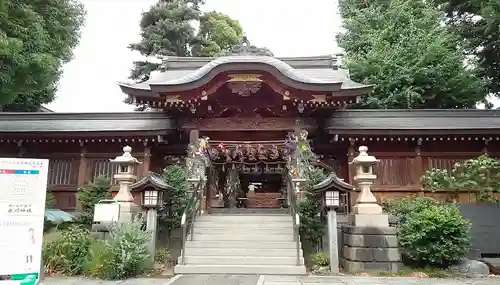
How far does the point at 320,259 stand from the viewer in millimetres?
8594

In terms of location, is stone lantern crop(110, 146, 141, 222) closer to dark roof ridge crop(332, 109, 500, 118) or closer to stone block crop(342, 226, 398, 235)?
stone block crop(342, 226, 398, 235)

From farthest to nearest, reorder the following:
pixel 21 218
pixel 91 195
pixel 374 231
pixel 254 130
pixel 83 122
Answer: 1. pixel 83 122
2. pixel 254 130
3. pixel 91 195
4. pixel 374 231
5. pixel 21 218

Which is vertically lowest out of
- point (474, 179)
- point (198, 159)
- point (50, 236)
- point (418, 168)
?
point (50, 236)

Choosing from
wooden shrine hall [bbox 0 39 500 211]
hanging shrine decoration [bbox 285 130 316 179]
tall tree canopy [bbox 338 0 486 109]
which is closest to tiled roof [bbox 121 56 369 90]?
wooden shrine hall [bbox 0 39 500 211]

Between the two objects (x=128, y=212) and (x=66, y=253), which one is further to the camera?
(x=128, y=212)

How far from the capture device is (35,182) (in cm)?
420

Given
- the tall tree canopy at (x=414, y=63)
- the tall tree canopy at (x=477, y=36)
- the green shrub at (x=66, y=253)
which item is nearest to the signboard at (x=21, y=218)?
the green shrub at (x=66, y=253)

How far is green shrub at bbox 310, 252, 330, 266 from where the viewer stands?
8516 mm

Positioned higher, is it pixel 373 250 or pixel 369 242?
pixel 369 242

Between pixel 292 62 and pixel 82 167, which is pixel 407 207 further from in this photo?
pixel 82 167

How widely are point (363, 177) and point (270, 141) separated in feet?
13.0

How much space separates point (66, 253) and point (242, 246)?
4.02m

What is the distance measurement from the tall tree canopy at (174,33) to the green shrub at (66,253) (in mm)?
18052

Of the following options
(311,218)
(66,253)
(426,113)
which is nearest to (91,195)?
(66,253)
